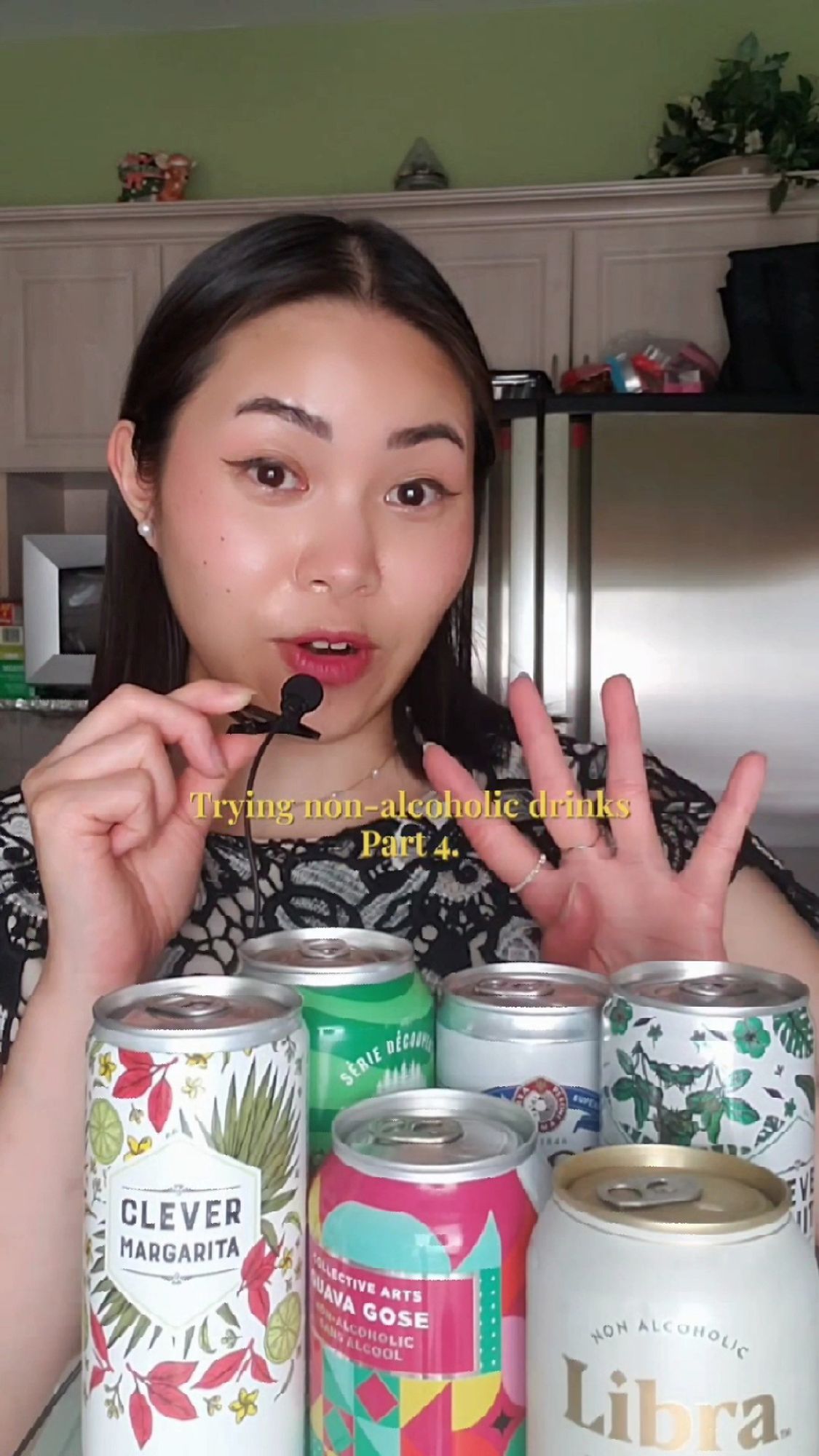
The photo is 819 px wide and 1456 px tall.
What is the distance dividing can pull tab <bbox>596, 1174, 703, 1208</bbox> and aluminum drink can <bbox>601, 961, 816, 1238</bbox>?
0.24 ft

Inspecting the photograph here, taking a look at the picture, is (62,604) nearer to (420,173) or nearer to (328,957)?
(420,173)

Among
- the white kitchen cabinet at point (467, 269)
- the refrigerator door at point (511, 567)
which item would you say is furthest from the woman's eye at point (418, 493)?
the white kitchen cabinet at point (467, 269)

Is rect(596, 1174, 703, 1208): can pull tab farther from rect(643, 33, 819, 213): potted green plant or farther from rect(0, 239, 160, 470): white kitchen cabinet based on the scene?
rect(0, 239, 160, 470): white kitchen cabinet

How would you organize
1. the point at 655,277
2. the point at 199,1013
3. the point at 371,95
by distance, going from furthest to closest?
the point at 371,95, the point at 655,277, the point at 199,1013

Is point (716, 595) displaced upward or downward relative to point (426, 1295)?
upward

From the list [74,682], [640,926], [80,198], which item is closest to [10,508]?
[74,682]

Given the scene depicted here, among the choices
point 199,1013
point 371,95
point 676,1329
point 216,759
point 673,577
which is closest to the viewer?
point 676,1329

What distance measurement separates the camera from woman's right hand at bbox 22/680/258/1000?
25.7 inches

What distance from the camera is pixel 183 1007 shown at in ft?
1.51

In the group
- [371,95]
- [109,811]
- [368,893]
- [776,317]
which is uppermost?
[371,95]

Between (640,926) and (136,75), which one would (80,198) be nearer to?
(136,75)

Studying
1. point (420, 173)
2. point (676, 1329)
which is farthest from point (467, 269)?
point (676, 1329)

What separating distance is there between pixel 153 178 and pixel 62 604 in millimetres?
896

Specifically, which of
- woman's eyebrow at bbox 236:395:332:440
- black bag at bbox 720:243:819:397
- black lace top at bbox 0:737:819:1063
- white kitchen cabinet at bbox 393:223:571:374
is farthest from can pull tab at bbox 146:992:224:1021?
white kitchen cabinet at bbox 393:223:571:374
